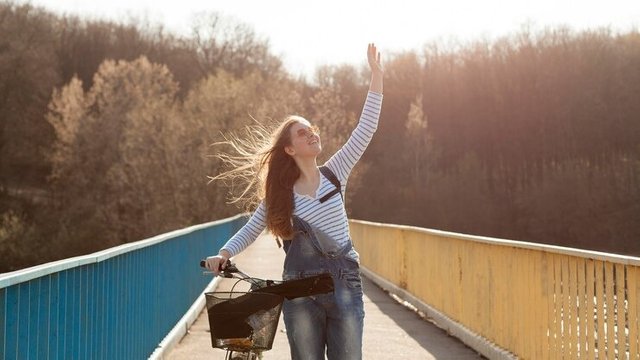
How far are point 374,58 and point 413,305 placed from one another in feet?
35.3

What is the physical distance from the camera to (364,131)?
527 centimetres

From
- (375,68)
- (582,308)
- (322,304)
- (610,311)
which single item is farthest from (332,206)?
(582,308)

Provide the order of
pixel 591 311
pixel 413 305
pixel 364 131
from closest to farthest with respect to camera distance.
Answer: pixel 364 131 < pixel 591 311 < pixel 413 305

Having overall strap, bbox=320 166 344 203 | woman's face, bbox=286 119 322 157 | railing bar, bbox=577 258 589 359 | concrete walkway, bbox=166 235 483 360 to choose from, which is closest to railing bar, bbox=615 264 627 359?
railing bar, bbox=577 258 589 359

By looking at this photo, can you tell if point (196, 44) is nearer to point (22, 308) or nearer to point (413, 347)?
point (413, 347)

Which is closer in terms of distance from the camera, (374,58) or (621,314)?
(374,58)

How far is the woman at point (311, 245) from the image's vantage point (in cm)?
495

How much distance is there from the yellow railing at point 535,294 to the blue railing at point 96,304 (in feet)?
10.7

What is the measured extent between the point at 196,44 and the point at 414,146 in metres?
21.2

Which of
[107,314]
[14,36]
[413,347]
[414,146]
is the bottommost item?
[413,347]

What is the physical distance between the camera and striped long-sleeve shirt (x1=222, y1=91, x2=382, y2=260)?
→ 16.3ft

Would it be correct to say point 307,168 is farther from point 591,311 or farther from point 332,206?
point 591,311

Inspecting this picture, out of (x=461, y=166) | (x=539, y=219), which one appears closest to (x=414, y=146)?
(x=461, y=166)

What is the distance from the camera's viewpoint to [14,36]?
7412 centimetres
